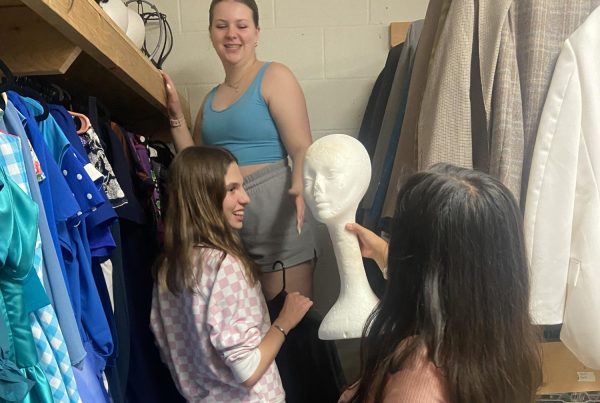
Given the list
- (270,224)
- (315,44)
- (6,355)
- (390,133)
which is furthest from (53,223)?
(315,44)

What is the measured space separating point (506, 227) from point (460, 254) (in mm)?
71

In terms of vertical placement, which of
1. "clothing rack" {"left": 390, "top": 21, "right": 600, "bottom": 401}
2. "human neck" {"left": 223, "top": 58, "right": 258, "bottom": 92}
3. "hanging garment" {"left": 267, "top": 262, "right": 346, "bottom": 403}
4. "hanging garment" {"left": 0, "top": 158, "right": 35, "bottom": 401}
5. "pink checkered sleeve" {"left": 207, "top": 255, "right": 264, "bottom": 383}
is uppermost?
"human neck" {"left": 223, "top": 58, "right": 258, "bottom": 92}

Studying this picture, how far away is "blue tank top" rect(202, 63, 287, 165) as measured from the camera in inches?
52.9

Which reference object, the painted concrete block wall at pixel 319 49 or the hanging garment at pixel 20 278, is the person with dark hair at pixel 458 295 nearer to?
the hanging garment at pixel 20 278

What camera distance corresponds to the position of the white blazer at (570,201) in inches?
36.8

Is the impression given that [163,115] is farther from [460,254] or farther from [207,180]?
[460,254]

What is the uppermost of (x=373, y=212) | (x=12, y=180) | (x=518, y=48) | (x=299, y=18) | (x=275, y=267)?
(x=299, y=18)

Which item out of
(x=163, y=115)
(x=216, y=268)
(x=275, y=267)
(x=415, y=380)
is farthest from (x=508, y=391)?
(x=163, y=115)

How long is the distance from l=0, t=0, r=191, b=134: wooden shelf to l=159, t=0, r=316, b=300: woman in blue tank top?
0.71 feet

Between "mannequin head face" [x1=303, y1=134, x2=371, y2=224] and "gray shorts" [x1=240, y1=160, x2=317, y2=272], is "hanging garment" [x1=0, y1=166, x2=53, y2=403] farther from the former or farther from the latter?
"gray shorts" [x1=240, y1=160, x2=317, y2=272]

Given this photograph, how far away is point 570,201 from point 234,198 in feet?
2.23

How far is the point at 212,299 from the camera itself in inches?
41.3

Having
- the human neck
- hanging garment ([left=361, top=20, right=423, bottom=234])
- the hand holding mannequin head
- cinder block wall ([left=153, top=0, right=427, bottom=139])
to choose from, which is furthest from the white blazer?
cinder block wall ([left=153, top=0, right=427, bottom=139])

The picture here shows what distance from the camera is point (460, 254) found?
68cm
